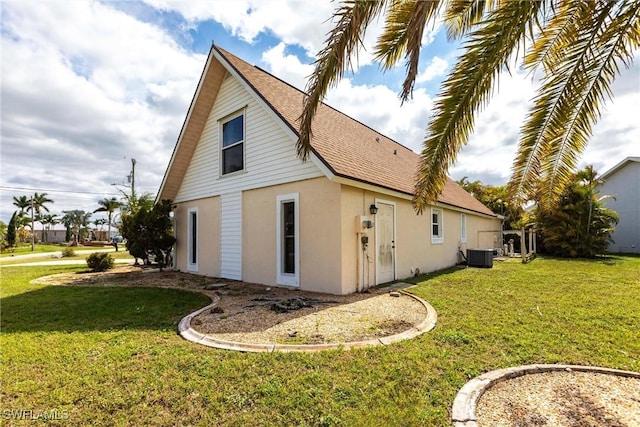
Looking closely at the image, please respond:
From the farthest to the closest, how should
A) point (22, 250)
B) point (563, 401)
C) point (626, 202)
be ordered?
1. point (22, 250)
2. point (626, 202)
3. point (563, 401)

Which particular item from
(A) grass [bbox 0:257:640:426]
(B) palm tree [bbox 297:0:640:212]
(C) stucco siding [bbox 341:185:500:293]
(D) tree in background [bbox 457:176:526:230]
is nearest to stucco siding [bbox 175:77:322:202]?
(C) stucco siding [bbox 341:185:500:293]

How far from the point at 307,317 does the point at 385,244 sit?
14.2 ft

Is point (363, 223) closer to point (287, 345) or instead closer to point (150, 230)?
point (287, 345)

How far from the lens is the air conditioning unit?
530 inches

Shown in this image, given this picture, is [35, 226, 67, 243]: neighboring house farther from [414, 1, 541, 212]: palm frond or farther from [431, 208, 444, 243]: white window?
[414, 1, 541, 212]: palm frond

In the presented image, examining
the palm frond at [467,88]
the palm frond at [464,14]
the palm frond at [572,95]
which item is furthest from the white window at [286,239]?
the palm frond at [572,95]

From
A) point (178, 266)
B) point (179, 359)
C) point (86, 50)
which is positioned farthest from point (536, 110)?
point (178, 266)

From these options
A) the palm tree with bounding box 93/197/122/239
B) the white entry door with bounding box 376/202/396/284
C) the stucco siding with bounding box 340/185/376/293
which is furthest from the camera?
the palm tree with bounding box 93/197/122/239

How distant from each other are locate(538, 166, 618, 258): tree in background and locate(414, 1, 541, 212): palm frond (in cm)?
1690

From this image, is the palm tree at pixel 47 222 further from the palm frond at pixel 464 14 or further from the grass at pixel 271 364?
the palm frond at pixel 464 14

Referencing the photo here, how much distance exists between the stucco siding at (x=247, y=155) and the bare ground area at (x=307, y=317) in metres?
3.24

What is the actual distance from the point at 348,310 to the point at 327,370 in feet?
8.86

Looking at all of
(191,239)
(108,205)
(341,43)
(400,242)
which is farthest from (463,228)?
(108,205)

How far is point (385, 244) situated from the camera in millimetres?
9305
